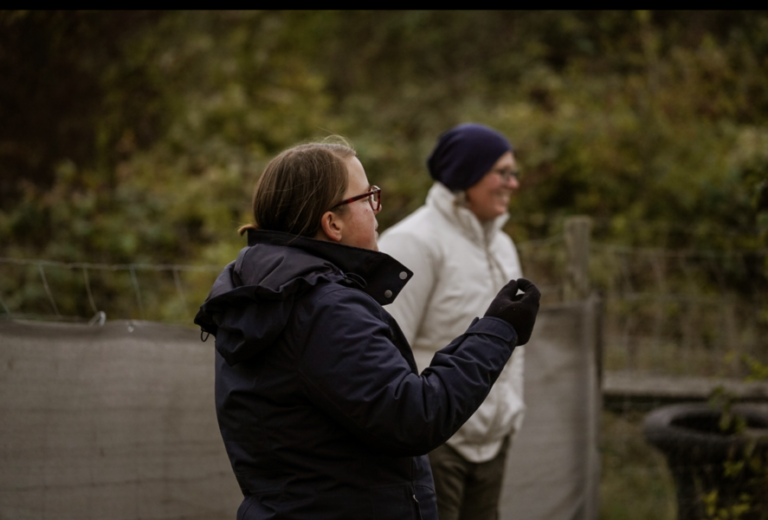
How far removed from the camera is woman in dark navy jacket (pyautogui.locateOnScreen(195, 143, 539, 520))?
1.59 metres

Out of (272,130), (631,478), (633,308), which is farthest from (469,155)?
(272,130)

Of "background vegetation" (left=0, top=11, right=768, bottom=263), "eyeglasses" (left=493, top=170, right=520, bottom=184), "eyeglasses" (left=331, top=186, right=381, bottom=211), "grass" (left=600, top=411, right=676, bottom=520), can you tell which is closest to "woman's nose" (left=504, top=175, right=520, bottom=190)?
"eyeglasses" (left=493, top=170, right=520, bottom=184)

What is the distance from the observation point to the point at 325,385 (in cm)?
159

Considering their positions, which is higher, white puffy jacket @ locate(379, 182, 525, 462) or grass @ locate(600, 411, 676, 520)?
white puffy jacket @ locate(379, 182, 525, 462)

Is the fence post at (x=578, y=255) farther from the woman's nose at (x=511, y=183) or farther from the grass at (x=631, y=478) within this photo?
the woman's nose at (x=511, y=183)

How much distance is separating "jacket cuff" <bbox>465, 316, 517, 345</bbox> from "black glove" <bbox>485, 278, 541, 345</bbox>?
2 centimetres

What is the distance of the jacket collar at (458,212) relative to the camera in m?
2.99

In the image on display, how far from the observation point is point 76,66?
7418 mm

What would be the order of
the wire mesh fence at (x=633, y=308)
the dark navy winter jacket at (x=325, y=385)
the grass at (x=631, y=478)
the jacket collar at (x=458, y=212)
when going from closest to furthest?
the dark navy winter jacket at (x=325, y=385), the jacket collar at (x=458, y=212), the grass at (x=631, y=478), the wire mesh fence at (x=633, y=308)

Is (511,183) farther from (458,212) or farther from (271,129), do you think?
(271,129)

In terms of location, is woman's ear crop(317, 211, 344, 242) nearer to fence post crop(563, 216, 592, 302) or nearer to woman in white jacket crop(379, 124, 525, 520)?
Answer: woman in white jacket crop(379, 124, 525, 520)

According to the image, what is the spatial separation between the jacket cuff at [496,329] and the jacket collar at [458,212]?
4.13ft

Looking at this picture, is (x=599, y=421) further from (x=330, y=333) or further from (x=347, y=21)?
(x=347, y=21)

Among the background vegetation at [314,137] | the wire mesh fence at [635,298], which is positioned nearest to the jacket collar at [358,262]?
the background vegetation at [314,137]
